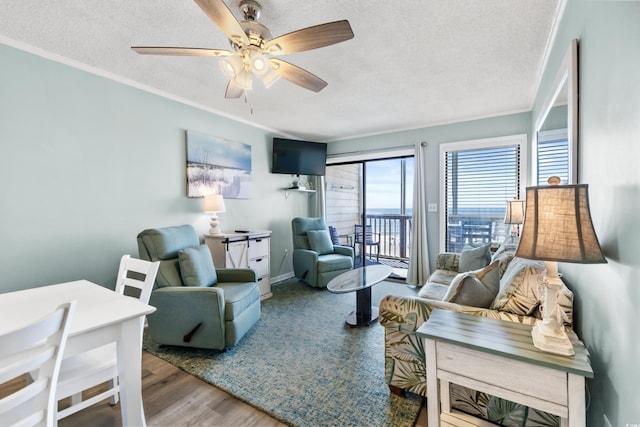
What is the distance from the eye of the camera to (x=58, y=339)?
894mm

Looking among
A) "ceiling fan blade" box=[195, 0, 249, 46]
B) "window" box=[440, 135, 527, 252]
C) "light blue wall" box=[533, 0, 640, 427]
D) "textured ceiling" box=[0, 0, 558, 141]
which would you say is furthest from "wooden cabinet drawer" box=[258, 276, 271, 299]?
"light blue wall" box=[533, 0, 640, 427]

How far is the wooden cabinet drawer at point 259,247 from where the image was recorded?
3.54 metres

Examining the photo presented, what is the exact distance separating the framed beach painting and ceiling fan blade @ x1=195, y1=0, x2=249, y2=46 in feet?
6.51

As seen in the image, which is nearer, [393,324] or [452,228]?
[393,324]

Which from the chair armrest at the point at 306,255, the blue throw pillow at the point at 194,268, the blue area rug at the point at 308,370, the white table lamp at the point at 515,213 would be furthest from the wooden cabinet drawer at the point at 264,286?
the white table lamp at the point at 515,213

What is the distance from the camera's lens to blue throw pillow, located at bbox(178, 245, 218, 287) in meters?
2.41

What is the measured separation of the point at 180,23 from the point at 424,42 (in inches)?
67.4

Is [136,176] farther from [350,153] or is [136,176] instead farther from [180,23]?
[350,153]

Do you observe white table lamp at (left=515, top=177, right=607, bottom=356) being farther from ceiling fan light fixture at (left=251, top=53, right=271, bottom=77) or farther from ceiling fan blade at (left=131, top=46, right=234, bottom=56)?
ceiling fan blade at (left=131, top=46, right=234, bottom=56)

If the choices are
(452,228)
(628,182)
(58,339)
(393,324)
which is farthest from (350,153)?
(58,339)

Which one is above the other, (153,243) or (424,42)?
(424,42)

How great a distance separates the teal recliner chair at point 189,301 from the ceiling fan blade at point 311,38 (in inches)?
71.7

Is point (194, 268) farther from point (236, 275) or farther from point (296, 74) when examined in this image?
point (296, 74)

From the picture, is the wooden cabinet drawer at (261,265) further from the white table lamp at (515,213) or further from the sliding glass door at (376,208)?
the white table lamp at (515,213)
